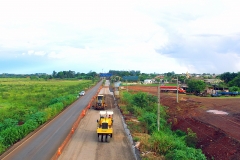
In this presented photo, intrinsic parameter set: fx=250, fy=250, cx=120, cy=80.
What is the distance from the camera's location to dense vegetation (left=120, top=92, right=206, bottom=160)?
1727 centimetres

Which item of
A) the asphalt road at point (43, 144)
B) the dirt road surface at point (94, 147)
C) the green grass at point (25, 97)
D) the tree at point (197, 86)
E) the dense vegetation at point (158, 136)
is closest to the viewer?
the dense vegetation at point (158, 136)

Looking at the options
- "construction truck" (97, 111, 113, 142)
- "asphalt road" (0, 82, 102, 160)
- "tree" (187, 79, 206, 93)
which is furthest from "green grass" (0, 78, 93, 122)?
"tree" (187, 79, 206, 93)

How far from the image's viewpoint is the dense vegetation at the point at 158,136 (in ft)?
56.6

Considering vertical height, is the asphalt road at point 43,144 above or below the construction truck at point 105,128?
below

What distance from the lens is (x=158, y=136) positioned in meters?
20.3

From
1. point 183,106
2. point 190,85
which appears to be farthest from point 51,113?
point 190,85

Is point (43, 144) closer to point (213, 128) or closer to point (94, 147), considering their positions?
point (94, 147)

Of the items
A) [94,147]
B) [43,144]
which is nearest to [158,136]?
[94,147]

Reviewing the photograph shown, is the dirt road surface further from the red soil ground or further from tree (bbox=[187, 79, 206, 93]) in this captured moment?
tree (bbox=[187, 79, 206, 93])

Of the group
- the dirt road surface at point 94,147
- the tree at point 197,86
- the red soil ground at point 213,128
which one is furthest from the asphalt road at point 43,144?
the tree at point 197,86

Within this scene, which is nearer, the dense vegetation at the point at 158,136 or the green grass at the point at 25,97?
the dense vegetation at the point at 158,136

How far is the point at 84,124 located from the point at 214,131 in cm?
1483

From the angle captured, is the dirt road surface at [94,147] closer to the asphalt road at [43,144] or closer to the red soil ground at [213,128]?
the asphalt road at [43,144]

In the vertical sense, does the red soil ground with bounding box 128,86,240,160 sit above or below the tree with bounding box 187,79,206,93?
below
